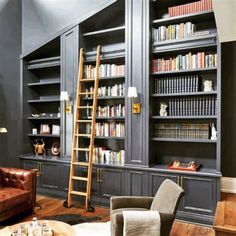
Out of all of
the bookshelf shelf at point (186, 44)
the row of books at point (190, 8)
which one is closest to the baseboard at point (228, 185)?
the bookshelf shelf at point (186, 44)

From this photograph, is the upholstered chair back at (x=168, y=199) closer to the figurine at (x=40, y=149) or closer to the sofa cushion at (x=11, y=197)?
the sofa cushion at (x=11, y=197)

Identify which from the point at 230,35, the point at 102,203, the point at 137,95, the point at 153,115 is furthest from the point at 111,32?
the point at 102,203

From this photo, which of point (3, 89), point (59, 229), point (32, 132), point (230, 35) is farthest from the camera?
point (32, 132)

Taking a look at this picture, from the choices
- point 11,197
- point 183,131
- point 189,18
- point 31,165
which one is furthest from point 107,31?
point 11,197

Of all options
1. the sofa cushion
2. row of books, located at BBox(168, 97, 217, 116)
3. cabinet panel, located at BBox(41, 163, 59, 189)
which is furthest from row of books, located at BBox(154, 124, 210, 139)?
the sofa cushion

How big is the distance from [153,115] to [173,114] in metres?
0.34

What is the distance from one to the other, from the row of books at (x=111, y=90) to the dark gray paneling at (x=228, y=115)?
1.68 metres

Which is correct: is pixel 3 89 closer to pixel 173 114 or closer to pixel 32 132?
pixel 32 132

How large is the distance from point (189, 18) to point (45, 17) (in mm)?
3111

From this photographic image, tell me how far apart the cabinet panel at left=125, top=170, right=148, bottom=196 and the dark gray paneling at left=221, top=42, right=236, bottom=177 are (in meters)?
1.38

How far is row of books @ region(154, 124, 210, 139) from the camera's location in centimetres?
400

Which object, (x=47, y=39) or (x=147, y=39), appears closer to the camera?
(x=147, y=39)

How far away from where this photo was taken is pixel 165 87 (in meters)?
4.24

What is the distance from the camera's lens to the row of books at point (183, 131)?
3996mm
